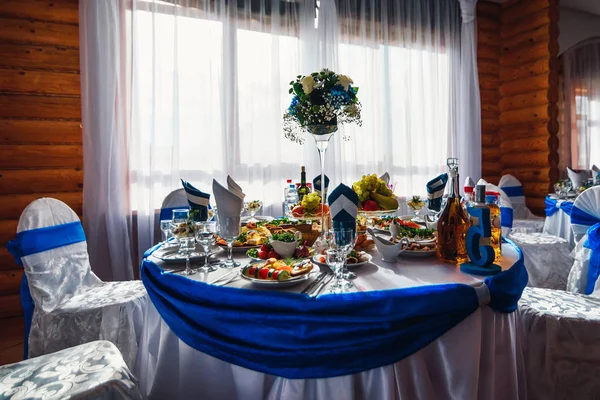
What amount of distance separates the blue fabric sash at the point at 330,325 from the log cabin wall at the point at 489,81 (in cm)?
471

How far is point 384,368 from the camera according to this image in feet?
3.14

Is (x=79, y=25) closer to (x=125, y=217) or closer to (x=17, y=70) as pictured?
(x=17, y=70)

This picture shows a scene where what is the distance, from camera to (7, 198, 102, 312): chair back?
172cm

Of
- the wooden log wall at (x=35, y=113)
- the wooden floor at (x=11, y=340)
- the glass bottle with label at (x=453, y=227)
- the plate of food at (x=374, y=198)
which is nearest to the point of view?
the glass bottle with label at (x=453, y=227)

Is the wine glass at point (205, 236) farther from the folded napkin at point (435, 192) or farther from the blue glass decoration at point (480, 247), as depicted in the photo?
the folded napkin at point (435, 192)

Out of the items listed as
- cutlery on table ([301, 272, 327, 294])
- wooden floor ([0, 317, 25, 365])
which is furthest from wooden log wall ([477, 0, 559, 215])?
wooden floor ([0, 317, 25, 365])

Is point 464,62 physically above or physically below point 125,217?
above

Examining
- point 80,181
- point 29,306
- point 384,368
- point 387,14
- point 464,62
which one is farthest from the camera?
point 464,62

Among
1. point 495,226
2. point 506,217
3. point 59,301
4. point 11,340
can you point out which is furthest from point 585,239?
point 11,340

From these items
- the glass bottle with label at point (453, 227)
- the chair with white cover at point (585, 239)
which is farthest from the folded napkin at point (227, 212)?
the chair with white cover at point (585, 239)

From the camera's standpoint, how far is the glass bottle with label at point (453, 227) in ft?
4.23

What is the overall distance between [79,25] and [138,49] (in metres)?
0.49

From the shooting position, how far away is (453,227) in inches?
51.1

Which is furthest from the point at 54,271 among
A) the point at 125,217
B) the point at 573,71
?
the point at 573,71
